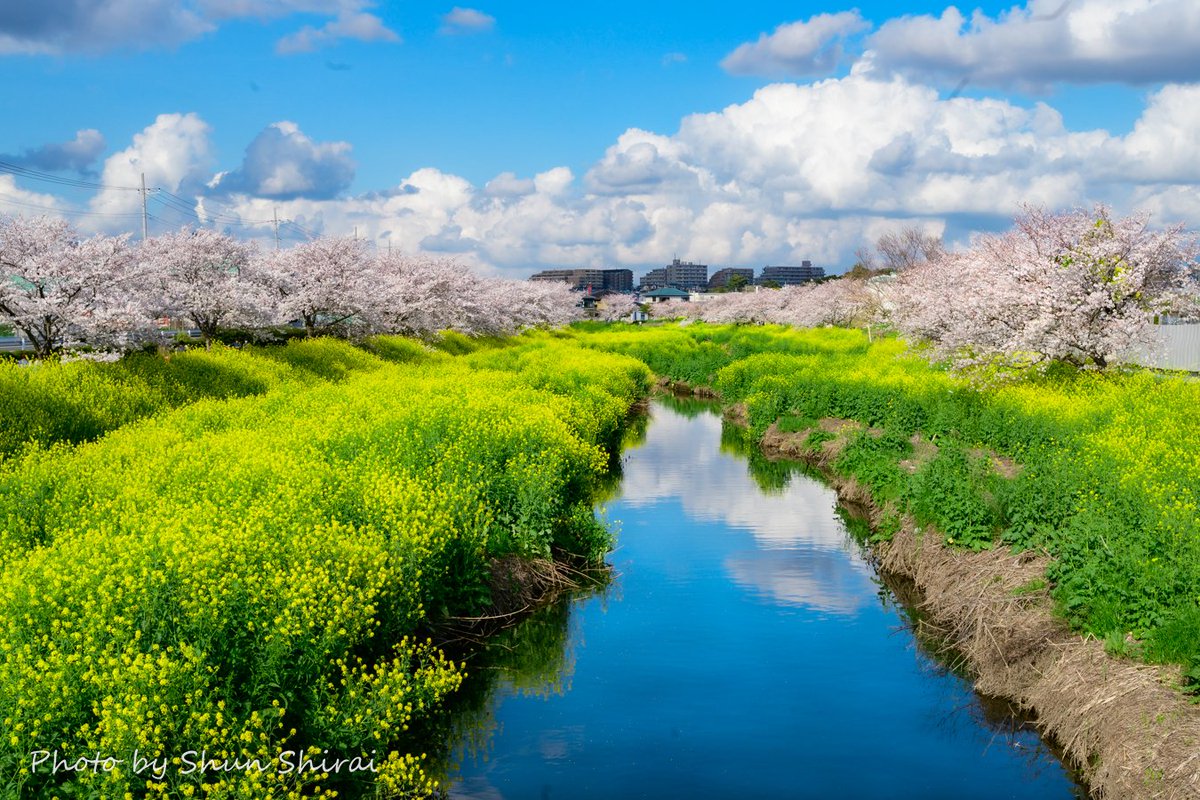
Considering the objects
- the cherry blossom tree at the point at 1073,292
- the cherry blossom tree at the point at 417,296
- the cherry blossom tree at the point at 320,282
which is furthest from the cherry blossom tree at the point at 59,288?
the cherry blossom tree at the point at 1073,292

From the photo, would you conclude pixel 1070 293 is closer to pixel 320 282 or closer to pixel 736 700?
pixel 736 700

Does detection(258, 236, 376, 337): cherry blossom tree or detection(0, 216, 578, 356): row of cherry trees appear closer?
detection(0, 216, 578, 356): row of cherry trees

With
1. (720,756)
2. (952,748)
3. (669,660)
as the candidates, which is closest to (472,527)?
(669,660)

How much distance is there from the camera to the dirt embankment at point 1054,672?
9.97 metres

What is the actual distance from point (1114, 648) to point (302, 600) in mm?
9766

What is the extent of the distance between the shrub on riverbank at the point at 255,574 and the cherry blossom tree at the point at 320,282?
908 inches

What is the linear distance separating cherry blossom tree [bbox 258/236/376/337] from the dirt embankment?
31.5m

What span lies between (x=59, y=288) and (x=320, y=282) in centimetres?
1884

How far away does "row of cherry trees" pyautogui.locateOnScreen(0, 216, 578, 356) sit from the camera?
2598 cm

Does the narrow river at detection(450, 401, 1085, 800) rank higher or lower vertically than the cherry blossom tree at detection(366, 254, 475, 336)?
lower

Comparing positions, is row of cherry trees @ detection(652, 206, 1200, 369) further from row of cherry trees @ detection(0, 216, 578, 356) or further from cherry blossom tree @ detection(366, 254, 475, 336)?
cherry blossom tree @ detection(366, 254, 475, 336)

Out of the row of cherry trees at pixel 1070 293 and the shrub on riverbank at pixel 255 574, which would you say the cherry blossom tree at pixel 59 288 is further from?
the row of cherry trees at pixel 1070 293

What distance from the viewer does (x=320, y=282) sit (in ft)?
147

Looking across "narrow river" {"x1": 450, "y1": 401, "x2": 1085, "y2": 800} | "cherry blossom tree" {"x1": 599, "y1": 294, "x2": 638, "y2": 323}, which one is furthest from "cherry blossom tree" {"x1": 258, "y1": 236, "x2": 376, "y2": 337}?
"cherry blossom tree" {"x1": 599, "y1": 294, "x2": 638, "y2": 323}
